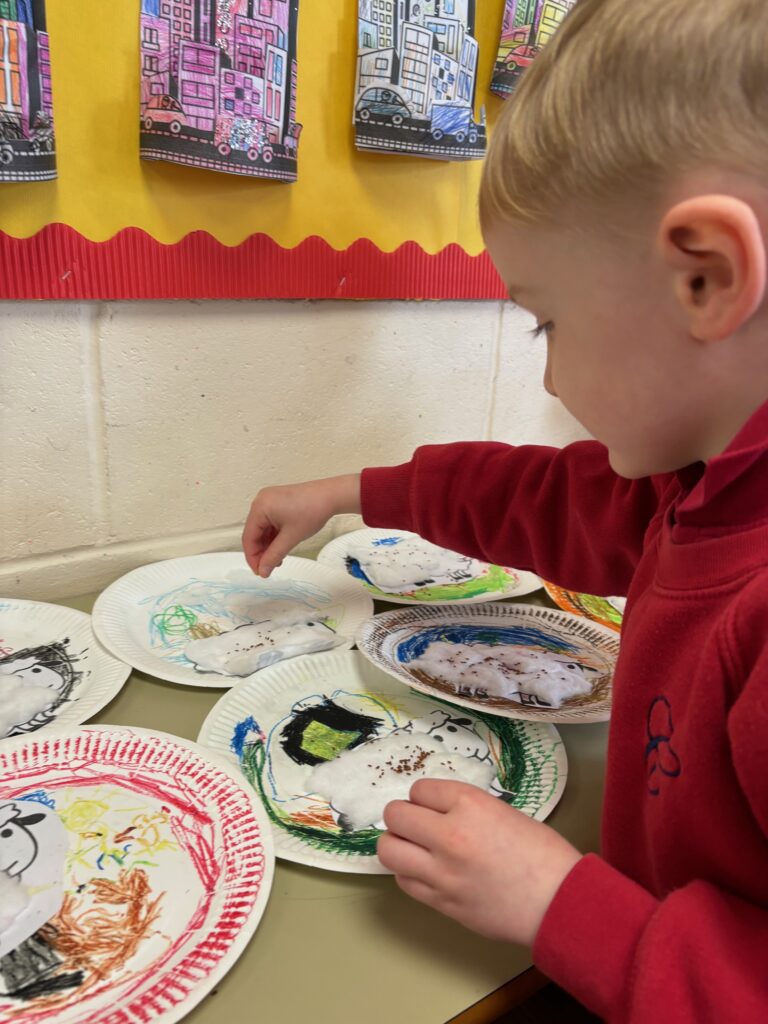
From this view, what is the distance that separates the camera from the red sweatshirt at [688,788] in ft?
1.16

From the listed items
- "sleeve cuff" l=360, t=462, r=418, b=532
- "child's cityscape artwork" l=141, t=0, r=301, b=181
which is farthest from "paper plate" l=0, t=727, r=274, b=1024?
"child's cityscape artwork" l=141, t=0, r=301, b=181

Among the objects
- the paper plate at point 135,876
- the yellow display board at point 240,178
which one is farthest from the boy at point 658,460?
the yellow display board at point 240,178

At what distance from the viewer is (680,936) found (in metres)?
0.36

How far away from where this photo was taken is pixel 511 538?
73 centimetres

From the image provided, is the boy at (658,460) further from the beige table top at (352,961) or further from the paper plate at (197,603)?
the paper plate at (197,603)

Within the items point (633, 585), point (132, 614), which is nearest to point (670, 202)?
point (633, 585)

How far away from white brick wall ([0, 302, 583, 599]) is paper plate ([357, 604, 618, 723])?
10.6 inches

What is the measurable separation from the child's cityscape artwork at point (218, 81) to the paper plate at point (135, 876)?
537mm

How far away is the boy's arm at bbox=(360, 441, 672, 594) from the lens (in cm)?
65

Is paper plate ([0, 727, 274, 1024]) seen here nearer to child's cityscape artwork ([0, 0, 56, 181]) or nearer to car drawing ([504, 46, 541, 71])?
child's cityscape artwork ([0, 0, 56, 181])

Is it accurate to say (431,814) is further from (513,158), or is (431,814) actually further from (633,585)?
(513,158)

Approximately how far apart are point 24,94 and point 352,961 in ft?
2.29

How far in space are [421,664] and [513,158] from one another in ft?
1.47

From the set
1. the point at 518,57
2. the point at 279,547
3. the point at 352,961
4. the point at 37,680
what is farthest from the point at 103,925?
the point at 518,57
